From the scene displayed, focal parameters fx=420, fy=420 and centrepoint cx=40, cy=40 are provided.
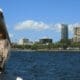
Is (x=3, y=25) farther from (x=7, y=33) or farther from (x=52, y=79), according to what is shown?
(x=52, y=79)

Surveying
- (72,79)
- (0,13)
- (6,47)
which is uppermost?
(0,13)

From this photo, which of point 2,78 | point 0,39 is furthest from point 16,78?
point 0,39

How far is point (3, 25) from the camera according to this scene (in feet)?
14.0

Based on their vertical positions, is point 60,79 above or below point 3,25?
below

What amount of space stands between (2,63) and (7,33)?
313 mm

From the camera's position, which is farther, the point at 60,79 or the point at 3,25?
the point at 60,79

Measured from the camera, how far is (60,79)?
34062mm

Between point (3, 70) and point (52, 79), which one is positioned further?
point (52, 79)

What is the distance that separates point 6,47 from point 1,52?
0.07 meters

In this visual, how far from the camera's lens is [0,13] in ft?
14.0

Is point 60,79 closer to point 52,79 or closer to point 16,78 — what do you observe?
point 52,79

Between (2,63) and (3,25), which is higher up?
(3,25)

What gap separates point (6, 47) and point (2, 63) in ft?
0.58

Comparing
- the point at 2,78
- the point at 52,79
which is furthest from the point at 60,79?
the point at 2,78
